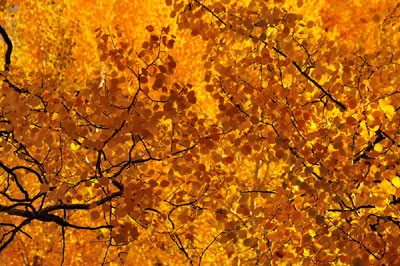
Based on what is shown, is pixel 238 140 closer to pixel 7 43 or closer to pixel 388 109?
pixel 388 109

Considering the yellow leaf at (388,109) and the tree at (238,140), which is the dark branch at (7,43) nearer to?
the tree at (238,140)

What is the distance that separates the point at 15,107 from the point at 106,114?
92 centimetres

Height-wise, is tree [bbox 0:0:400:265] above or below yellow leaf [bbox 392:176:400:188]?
above

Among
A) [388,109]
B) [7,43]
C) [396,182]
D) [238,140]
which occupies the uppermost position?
[7,43]

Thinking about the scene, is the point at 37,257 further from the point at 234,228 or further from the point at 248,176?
the point at 234,228

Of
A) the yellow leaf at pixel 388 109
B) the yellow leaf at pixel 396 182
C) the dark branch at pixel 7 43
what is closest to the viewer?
the yellow leaf at pixel 396 182

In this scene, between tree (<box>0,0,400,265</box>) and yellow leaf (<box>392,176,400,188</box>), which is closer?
yellow leaf (<box>392,176,400,188</box>)

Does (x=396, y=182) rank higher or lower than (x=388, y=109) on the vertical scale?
lower

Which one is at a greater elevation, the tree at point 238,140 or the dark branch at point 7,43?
the dark branch at point 7,43

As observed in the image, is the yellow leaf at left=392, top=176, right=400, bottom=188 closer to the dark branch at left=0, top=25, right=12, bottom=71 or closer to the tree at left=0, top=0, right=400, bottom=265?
the tree at left=0, top=0, right=400, bottom=265

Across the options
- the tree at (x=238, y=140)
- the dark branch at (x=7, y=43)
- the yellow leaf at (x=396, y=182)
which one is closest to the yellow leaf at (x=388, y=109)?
the tree at (x=238, y=140)

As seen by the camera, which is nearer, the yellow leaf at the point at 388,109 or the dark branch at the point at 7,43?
the yellow leaf at the point at 388,109

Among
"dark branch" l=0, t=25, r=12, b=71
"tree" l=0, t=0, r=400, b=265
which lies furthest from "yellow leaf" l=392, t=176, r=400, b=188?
"dark branch" l=0, t=25, r=12, b=71

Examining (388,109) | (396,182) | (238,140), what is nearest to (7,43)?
(238,140)
